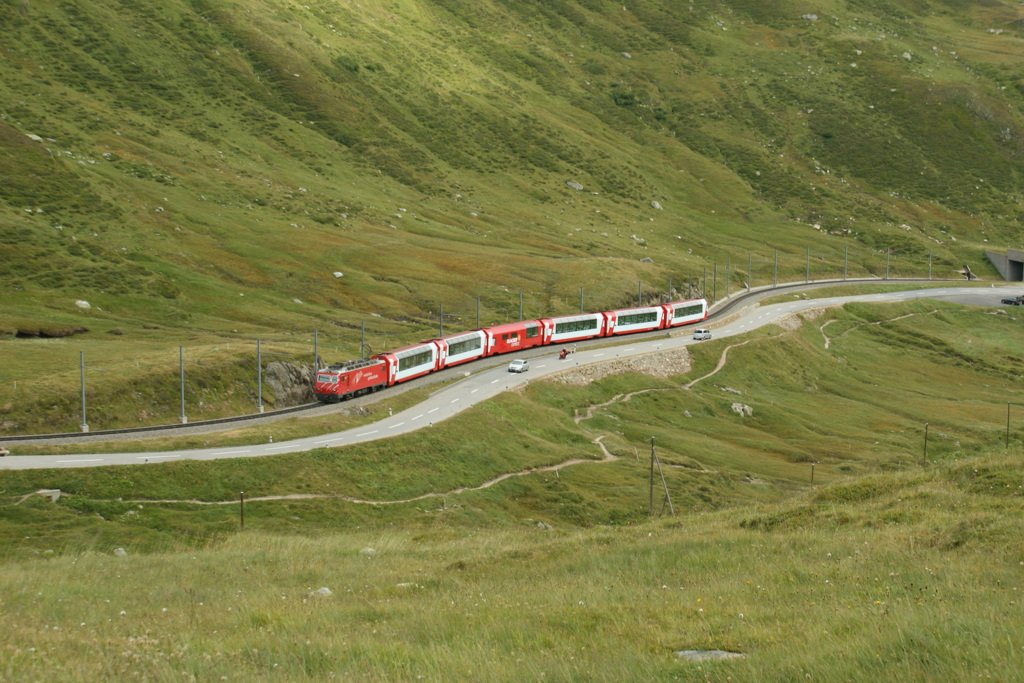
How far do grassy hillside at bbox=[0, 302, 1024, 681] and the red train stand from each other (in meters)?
10.1

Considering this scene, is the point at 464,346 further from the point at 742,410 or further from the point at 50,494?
the point at 50,494

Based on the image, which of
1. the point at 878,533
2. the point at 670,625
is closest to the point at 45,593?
the point at 670,625

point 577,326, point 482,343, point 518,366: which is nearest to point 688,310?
point 577,326

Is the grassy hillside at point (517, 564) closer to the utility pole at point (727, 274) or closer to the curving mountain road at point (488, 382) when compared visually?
the curving mountain road at point (488, 382)

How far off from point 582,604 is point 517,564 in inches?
365

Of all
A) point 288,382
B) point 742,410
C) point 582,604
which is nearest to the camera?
Answer: point 582,604

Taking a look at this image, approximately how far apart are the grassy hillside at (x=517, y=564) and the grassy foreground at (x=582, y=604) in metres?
0.09

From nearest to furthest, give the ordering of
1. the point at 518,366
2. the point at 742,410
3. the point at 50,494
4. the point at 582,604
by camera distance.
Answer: the point at 582,604 < the point at 50,494 < the point at 518,366 < the point at 742,410

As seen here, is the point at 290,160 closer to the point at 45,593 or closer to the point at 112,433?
the point at 112,433

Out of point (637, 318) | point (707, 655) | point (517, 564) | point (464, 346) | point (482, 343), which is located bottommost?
point (637, 318)

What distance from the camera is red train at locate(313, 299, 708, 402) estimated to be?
83.8 m

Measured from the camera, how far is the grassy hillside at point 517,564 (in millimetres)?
18828

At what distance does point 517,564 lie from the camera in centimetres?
3309

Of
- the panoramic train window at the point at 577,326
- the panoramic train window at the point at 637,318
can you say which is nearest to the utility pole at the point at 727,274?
the panoramic train window at the point at 637,318
